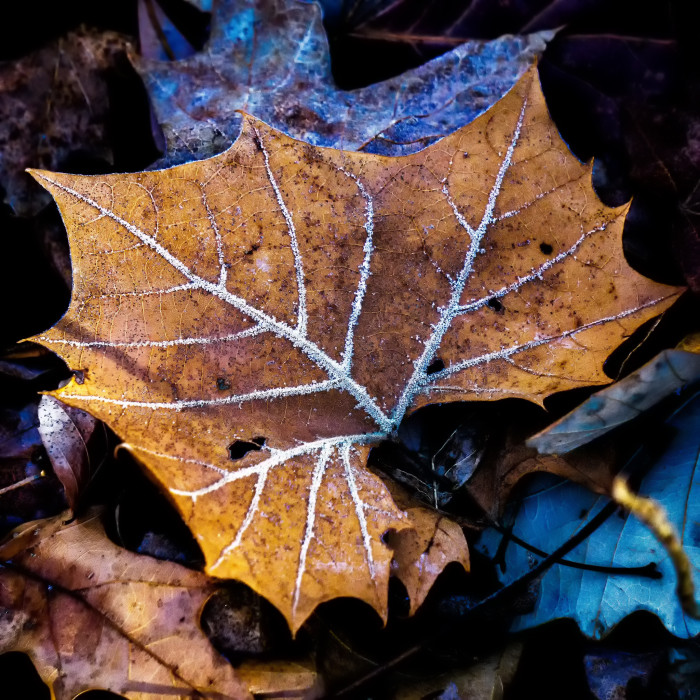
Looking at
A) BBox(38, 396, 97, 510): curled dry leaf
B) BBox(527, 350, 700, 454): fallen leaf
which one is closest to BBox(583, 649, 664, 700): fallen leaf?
BBox(527, 350, 700, 454): fallen leaf

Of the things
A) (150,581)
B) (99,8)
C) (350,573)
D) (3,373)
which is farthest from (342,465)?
(99,8)

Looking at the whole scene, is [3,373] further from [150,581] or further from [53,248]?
[150,581]

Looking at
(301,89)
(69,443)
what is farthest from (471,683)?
(301,89)

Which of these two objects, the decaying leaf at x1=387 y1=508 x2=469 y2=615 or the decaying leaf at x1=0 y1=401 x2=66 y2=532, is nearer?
the decaying leaf at x1=387 y1=508 x2=469 y2=615

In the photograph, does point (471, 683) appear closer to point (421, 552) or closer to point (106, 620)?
point (421, 552)

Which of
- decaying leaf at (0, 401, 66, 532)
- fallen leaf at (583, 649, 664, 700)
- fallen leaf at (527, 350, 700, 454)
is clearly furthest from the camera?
decaying leaf at (0, 401, 66, 532)

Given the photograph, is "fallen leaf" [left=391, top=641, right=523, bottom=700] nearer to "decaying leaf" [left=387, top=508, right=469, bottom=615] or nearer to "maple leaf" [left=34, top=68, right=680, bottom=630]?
"decaying leaf" [left=387, top=508, right=469, bottom=615]

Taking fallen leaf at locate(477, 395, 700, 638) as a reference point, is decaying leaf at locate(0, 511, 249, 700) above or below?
below
